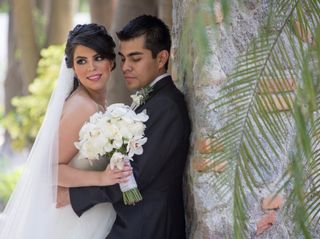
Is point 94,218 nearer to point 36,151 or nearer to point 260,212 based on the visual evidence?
point 36,151

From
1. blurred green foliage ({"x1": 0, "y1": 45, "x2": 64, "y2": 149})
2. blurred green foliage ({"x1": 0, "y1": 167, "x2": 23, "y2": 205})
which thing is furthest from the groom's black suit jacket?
blurred green foliage ({"x1": 0, "y1": 167, "x2": 23, "y2": 205})

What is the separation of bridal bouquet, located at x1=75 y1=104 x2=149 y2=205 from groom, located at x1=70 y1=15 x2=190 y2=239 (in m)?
0.05

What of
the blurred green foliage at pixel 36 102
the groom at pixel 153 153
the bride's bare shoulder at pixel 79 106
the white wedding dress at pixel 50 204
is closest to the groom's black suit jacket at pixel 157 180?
the groom at pixel 153 153

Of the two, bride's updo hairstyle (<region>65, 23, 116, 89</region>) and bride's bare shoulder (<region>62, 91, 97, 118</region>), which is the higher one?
bride's updo hairstyle (<region>65, 23, 116, 89</region>)

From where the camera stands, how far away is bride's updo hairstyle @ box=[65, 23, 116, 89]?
3643 millimetres

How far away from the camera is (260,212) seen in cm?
332

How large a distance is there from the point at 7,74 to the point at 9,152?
2.15m

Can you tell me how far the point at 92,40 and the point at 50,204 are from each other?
84cm

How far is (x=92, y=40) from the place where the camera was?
365cm

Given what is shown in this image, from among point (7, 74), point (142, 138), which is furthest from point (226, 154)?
point (7, 74)

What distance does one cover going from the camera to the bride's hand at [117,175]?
3.22 meters

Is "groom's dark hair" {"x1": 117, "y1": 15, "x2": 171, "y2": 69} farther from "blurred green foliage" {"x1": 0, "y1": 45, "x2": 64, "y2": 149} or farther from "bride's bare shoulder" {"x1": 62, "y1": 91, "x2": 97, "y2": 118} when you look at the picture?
"blurred green foliage" {"x1": 0, "y1": 45, "x2": 64, "y2": 149}

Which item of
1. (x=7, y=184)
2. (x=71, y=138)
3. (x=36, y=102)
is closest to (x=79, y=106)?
(x=71, y=138)

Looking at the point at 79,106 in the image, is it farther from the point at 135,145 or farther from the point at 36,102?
the point at 36,102
